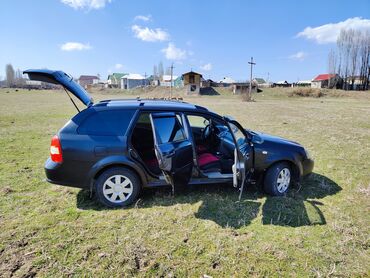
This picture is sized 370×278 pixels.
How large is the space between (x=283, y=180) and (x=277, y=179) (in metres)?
0.17

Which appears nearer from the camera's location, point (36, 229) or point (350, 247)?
point (350, 247)

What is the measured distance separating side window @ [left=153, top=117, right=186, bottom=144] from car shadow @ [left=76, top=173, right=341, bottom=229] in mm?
1097

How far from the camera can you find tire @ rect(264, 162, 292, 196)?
4.48 meters

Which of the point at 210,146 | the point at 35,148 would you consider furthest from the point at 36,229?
the point at 35,148

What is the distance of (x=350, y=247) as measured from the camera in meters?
3.18

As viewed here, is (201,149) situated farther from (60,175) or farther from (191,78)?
(191,78)

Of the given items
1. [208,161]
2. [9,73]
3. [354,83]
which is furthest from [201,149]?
[9,73]

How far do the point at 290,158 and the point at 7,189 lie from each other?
4.90 metres

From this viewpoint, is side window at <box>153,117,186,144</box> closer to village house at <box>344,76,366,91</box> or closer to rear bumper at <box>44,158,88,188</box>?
rear bumper at <box>44,158,88,188</box>

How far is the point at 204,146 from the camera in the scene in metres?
5.30

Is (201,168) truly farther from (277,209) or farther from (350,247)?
(350,247)

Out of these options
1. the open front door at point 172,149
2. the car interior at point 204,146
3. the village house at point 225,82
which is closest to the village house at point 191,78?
the village house at point 225,82

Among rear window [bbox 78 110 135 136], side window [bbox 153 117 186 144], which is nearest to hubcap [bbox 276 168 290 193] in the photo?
side window [bbox 153 117 186 144]

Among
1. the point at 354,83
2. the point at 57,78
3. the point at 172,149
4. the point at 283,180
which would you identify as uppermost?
the point at 354,83
